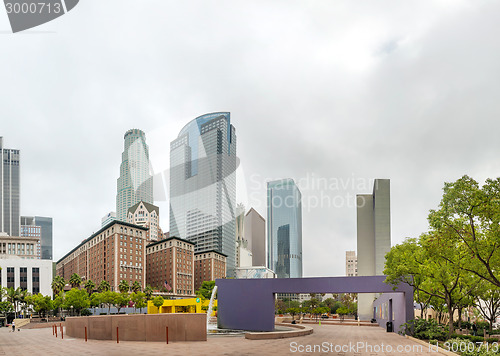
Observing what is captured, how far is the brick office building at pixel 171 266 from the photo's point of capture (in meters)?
168

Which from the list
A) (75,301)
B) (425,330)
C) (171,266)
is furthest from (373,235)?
(171,266)

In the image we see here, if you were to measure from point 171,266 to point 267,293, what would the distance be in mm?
128727

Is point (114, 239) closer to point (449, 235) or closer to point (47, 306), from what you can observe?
point (47, 306)

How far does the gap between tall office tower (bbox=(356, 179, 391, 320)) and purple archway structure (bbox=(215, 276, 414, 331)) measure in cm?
4233

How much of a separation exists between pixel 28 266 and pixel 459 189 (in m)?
124

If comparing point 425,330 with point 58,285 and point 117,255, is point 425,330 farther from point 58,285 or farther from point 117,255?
point 117,255

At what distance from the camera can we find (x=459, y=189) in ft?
73.4

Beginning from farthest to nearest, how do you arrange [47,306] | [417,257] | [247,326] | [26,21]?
[47,306]
[247,326]
[417,257]
[26,21]

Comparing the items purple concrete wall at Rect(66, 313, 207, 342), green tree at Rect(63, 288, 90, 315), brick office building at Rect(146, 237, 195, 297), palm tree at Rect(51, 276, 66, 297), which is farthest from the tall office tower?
brick office building at Rect(146, 237, 195, 297)

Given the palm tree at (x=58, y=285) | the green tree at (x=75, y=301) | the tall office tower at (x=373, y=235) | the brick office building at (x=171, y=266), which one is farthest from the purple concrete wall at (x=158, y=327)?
the brick office building at (x=171, y=266)

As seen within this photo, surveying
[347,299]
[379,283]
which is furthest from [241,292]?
[347,299]

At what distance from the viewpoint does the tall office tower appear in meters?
89.2

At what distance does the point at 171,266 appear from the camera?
16850 cm

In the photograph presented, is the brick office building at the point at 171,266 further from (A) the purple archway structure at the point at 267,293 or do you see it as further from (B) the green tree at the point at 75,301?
(A) the purple archway structure at the point at 267,293
